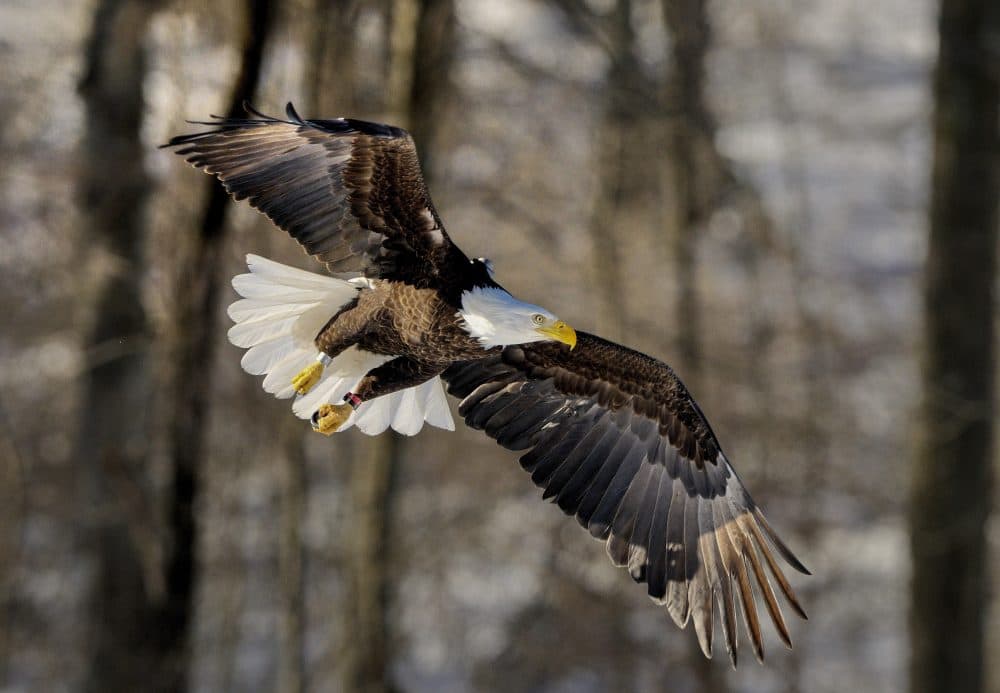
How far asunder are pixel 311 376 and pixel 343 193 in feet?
2.14

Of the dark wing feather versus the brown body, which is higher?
the dark wing feather

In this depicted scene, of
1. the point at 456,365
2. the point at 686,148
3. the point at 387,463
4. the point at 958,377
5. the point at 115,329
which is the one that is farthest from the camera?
the point at 686,148

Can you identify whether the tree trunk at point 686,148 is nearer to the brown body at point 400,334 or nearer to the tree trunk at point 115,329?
the tree trunk at point 115,329

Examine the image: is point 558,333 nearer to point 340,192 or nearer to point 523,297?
point 340,192

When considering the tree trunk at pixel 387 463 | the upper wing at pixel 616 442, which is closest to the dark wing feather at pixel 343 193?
the upper wing at pixel 616 442

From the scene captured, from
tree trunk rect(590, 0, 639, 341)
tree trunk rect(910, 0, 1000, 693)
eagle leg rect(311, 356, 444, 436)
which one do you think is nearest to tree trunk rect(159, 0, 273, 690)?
eagle leg rect(311, 356, 444, 436)

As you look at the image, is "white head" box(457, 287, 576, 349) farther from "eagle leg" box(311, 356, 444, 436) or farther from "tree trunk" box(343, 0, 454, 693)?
"tree trunk" box(343, 0, 454, 693)

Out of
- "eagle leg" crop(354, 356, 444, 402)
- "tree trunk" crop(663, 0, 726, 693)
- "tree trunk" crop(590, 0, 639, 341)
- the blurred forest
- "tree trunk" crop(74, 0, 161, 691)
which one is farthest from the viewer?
"tree trunk" crop(663, 0, 726, 693)

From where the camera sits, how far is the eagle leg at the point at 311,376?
4078 millimetres

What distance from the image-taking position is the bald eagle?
12.1 feet

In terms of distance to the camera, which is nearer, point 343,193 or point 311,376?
point 343,193

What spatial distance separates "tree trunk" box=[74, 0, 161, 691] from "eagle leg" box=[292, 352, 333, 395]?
2952mm

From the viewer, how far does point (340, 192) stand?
3891 millimetres

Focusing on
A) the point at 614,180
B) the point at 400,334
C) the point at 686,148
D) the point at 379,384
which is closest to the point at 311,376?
the point at 379,384
